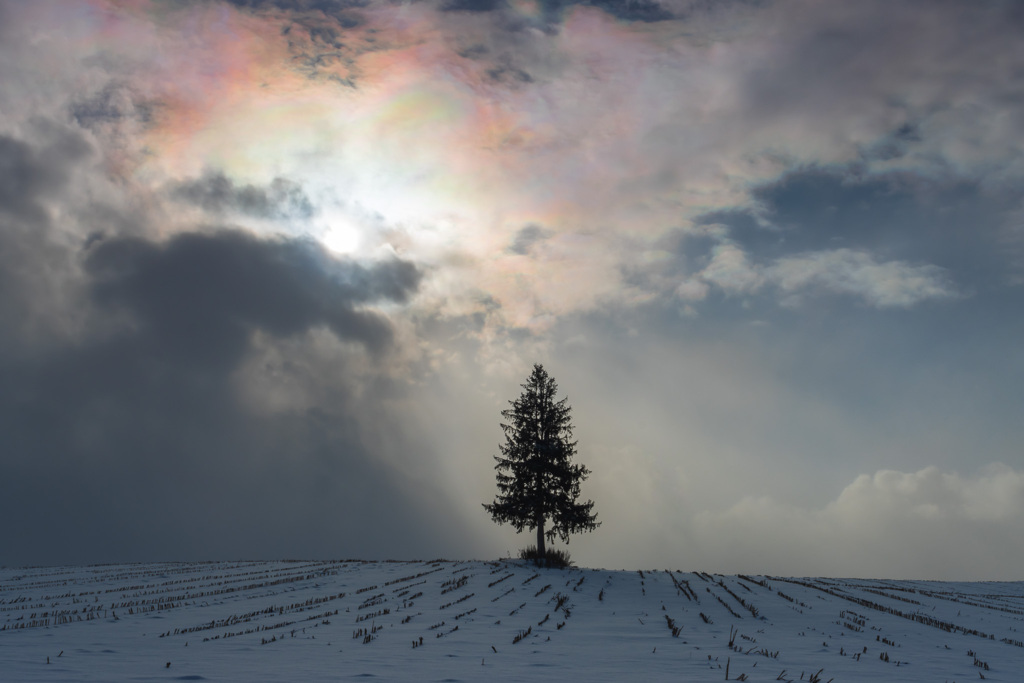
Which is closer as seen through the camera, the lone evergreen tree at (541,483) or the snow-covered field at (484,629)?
the snow-covered field at (484,629)

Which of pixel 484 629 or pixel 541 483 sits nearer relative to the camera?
pixel 484 629

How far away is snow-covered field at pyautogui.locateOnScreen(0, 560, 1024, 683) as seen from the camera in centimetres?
1198

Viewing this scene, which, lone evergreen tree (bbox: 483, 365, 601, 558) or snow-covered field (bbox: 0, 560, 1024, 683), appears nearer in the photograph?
snow-covered field (bbox: 0, 560, 1024, 683)

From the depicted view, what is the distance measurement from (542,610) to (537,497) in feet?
72.7

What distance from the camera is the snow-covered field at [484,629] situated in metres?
12.0

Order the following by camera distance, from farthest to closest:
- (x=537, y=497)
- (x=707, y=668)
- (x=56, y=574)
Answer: (x=537, y=497) → (x=56, y=574) → (x=707, y=668)

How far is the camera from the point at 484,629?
1725 cm

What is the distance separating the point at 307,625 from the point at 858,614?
17971 millimetres

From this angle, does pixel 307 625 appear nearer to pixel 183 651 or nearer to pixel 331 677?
pixel 183 651

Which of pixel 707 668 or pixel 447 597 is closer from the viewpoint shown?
pixel 707 668

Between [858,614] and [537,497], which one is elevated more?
[537,497]

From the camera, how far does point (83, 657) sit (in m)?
12.5

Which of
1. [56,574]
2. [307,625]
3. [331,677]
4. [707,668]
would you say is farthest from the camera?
[56,574]

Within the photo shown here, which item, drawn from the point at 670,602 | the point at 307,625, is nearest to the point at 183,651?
the point at 307,625
